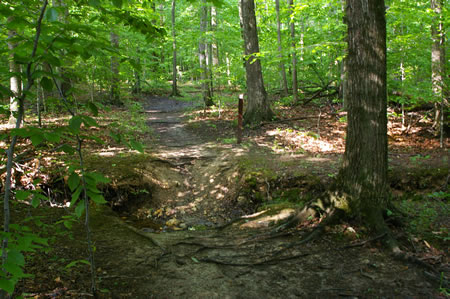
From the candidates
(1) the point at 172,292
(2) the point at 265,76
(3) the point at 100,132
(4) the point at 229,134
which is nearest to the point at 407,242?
(1) the point at 172,292

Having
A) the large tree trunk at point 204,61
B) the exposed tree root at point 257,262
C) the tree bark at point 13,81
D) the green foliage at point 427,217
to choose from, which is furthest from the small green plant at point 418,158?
the large tree trunk at point 204,61

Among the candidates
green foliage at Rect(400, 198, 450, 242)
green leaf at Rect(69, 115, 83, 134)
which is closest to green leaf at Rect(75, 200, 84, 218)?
green leaf at Rect(69, 115, 83, 134)

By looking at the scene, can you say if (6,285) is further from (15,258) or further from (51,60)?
(51,60)

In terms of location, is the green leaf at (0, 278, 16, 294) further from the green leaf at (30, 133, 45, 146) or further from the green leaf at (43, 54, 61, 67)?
the green leaf at (43, 54, 61, 67)

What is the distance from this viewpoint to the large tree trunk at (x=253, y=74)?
11.4 metres

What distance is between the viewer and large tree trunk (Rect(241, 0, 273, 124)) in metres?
11.4

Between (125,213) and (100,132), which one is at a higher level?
(100,132)

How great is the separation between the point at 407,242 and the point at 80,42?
4.41 m

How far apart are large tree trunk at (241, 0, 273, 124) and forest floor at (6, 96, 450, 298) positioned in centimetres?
164

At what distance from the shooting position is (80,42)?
6.41ft

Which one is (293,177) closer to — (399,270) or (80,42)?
(399,270)

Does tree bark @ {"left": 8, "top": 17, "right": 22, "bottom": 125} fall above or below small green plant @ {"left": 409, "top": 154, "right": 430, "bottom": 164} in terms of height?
above

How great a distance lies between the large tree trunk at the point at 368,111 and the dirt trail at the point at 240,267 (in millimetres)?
591

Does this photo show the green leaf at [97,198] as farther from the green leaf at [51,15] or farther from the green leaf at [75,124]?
the green leaf at [51,15]
